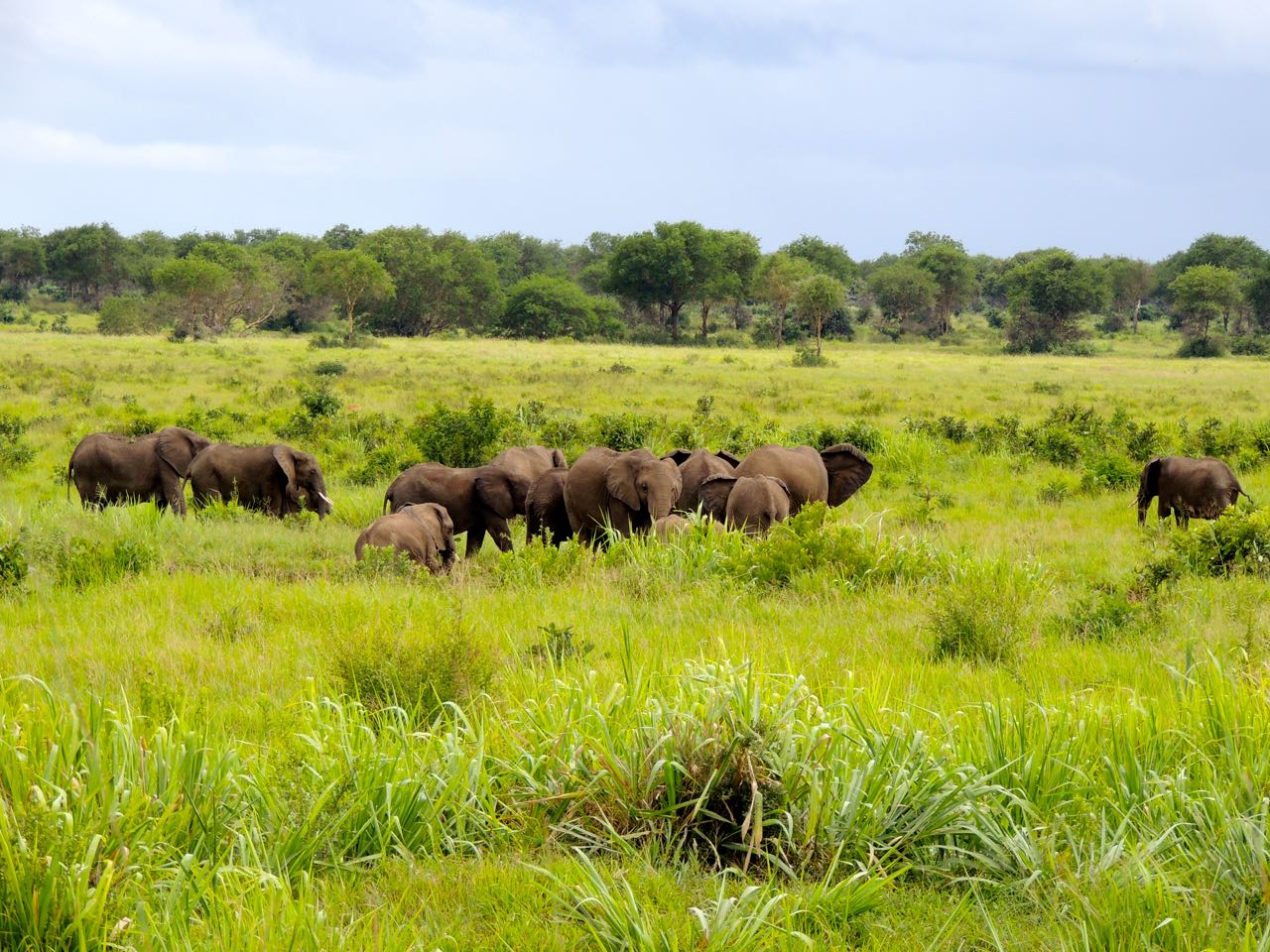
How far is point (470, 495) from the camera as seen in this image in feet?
40.7

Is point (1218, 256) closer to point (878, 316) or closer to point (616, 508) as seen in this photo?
point (878, 316)

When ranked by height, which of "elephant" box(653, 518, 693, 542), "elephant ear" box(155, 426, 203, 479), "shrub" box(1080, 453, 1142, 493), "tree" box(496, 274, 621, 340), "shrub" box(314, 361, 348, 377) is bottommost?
"shrub" box(1080, 453, 1142, 493)

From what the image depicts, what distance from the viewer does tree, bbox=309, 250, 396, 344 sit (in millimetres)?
68062

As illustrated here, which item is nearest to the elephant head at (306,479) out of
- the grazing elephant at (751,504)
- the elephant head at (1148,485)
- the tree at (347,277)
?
the grazing elephant at (751,504)

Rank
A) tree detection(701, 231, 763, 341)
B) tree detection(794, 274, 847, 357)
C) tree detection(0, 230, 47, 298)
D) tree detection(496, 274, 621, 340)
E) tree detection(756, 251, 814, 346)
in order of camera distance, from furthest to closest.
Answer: tree detection(0, 230, 47, 298)
tree detection(701, 231, 763, 341)
tree detection(496, 274, 621, 340)
tree detection(756, 251, 814, 346)
tree detection(794, 274, 847, 357)

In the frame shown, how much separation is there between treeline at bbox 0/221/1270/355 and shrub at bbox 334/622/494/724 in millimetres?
55288

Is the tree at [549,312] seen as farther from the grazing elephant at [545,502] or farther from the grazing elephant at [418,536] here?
the grazing elephant at [418,536]

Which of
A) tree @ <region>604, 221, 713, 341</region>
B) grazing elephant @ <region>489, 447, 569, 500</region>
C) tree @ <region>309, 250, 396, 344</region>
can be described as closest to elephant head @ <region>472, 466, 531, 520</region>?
grazing elephant @ <region>489, 447, 569, 500</region>

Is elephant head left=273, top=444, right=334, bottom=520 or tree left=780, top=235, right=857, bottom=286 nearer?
elephant head left=273, top=444, right=334, bottom=520

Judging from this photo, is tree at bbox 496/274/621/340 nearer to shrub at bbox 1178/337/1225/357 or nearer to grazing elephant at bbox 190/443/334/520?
shrub at bbox 1178/337/1225/357

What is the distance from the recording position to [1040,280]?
73438 mm

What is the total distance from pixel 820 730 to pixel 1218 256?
4138 inches

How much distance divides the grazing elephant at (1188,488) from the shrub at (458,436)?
388 inches

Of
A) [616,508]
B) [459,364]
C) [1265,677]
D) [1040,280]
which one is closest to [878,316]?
[1040,280]
